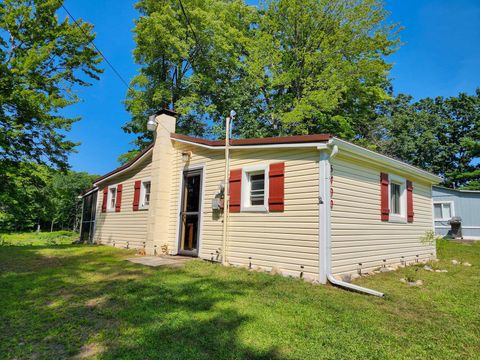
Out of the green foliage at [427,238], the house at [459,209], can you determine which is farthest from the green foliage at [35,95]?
the house at [459,209]

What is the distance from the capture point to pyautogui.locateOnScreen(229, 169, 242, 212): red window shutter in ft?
24.6

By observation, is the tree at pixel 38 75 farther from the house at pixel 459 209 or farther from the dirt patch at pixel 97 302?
the house at pixel 459 209

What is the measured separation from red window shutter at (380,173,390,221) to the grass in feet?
6.67

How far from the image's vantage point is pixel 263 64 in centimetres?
1759

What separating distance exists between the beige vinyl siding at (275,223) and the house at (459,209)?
50.9 feet

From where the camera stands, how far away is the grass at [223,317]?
2.99 metres

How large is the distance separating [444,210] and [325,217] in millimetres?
16062

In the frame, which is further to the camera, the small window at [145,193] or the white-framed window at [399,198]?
the small window at [145,193]

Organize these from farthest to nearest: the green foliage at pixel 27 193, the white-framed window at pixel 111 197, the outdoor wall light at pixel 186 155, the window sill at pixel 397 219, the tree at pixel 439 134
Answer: the tree at pixel 439 134, the white-framed window at pixel 111 197, the green foliage at pixel 27 193, the outdoor wall light at pixel 186 155, the window sill at pixel 397 219

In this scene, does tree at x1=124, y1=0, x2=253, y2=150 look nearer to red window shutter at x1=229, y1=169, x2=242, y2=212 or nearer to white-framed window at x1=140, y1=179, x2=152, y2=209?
white-framed window at x1=140, y1=179, x2=152, y2=209

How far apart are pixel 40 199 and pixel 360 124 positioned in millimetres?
20305

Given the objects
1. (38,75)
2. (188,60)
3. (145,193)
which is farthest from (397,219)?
(188,60)

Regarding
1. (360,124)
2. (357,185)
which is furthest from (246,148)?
(360,124)

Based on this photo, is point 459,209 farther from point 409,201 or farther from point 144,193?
point 144,193
